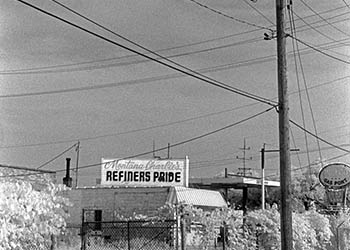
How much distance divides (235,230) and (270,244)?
6.76ft

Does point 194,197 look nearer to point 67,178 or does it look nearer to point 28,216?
point 67,178

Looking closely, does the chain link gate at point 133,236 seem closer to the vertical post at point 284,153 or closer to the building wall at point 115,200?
the vertical post at point 284,153

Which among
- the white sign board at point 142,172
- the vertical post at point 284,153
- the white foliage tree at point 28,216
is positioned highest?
the white sign board at point 142,172

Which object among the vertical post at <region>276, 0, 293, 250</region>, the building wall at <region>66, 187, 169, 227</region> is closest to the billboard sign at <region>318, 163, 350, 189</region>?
the vertical post at <region>276, 0, 293, 250</region>

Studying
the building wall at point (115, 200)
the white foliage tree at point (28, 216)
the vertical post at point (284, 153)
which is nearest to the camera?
the white foliage tree at point (28, 216)

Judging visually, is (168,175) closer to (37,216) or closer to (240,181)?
(240,181)

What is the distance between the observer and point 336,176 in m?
34.3

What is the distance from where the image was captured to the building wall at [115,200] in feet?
158

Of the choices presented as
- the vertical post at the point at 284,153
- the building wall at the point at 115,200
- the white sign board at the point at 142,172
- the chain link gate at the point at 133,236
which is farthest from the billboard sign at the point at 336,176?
the white sign board at the point at 142,172

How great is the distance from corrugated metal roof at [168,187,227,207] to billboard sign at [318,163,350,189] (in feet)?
41.1

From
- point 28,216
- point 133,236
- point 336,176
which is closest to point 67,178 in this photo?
point 133,236

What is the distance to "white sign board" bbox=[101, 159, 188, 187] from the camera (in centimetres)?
5328

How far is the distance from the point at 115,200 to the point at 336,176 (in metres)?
19.7

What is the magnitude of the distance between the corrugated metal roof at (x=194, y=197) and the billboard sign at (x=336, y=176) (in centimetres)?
1253
